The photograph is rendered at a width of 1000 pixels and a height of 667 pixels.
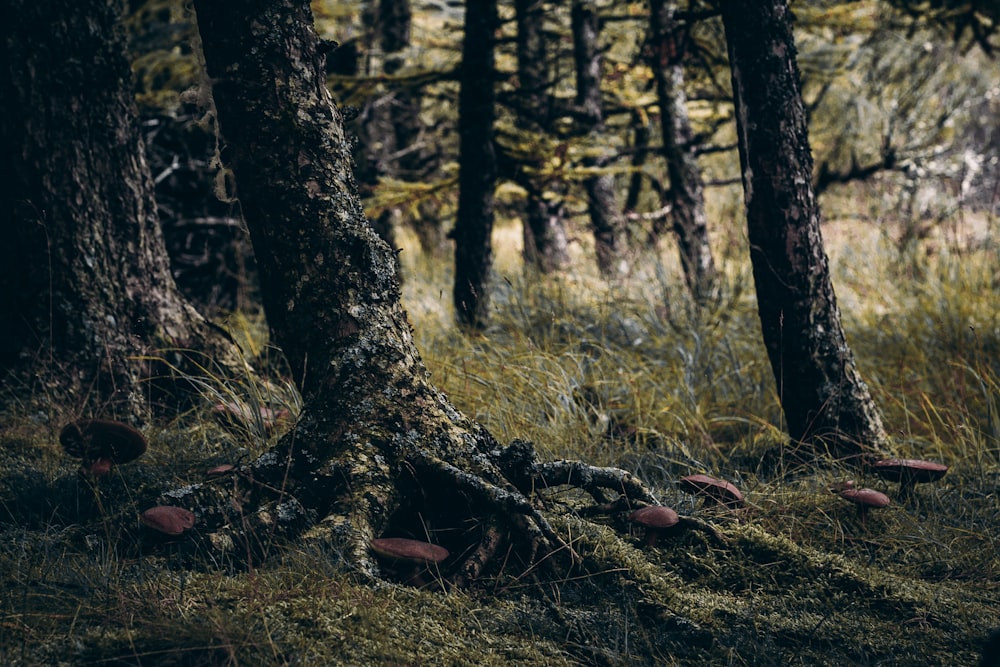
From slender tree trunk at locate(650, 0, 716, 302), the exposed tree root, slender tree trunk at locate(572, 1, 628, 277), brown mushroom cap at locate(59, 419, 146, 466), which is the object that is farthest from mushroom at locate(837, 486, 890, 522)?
slender tree trunk at locate(572, 1, 628, 277)

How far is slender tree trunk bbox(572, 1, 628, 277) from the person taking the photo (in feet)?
29.2

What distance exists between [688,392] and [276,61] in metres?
2.93

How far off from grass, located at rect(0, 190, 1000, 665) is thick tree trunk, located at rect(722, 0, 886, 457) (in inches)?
11.3

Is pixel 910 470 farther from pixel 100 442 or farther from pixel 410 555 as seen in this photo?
pixel 100 442

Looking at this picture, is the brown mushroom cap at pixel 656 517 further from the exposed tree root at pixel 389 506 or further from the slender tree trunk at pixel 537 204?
the slender tree trunk at pixel 537 204

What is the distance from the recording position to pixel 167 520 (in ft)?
8.43

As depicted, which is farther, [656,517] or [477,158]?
[477,158]

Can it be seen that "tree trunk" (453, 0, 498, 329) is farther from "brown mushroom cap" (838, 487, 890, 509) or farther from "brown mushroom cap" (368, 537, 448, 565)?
"brown mushroom cap" (368, 537, 448, 565)

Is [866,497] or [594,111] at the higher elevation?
[594,111]

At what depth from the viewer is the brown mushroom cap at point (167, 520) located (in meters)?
2.55

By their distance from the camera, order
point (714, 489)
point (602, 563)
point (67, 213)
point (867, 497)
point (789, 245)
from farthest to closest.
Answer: point (67, 213)
point (789, 245)
point (714, 489)
point (867, 497)
point (602, 563)

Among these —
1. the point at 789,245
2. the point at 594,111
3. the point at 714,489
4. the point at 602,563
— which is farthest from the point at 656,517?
the point at 594,111

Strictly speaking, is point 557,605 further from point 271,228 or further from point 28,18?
point 28,18

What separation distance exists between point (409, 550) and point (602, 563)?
72cm
